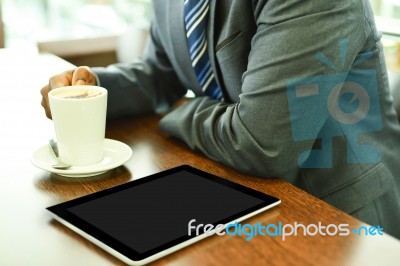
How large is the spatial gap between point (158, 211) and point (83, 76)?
18.7 inches

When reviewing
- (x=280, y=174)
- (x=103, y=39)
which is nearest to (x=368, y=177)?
(x=280, y=174)

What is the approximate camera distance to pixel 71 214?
1.99 feet

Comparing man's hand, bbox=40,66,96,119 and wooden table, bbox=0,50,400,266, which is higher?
man's hand, bbox=40,66,96,119

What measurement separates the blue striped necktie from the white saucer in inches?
9.7

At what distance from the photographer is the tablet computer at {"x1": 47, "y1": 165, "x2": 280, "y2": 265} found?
54 cm

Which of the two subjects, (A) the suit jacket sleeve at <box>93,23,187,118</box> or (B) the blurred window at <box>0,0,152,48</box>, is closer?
(A) the suit jacket sleeve at <box>93,23,187,118</box>

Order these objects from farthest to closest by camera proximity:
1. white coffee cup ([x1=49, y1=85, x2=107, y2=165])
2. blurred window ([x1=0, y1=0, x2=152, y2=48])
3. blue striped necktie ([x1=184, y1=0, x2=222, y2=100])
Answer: blurred window ([x1=0, y1=0, x2=152, y2=48]), blue striped necktie ([x1=184, y1=0, x2=222, y2=100]), white coffee cup ([x1=49, y1=85, x2=107, y2=165])

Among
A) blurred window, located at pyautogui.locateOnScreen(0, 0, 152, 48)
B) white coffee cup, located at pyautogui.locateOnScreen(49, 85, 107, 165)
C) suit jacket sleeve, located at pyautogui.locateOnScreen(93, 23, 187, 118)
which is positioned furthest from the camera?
blurred window, located at pyautogui.locateOnScreen(0, 0, 152, 48)

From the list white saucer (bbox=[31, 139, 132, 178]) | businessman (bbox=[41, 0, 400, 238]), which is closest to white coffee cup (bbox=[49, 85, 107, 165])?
white saucer (bbox=[31, 139, 132, 178])

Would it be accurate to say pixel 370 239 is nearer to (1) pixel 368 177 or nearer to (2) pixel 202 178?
(2) pixel 202 178

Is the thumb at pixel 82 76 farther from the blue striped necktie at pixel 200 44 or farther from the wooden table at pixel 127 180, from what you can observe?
the blue striped necktie at pixel 200 44

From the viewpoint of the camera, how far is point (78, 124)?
0.73 m

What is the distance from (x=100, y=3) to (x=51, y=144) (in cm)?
341

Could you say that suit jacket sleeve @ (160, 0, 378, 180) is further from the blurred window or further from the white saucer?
the blurred window
